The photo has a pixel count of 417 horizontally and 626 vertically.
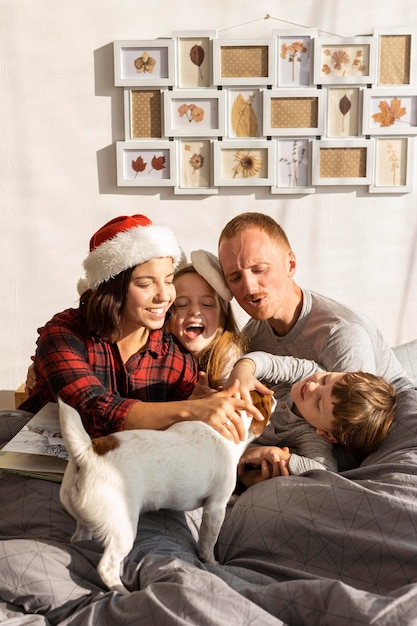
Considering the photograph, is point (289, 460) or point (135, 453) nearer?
point (135, 453)

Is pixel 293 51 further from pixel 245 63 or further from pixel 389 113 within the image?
pixel 389 113

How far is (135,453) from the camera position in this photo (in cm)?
141

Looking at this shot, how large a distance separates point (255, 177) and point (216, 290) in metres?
1.21

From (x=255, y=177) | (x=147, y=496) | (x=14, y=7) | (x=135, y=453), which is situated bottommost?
(x=147, y=496)

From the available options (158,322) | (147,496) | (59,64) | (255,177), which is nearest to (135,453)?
(147,496)

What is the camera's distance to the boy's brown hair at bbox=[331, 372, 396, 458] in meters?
1.79

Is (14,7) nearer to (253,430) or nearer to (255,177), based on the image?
(255,177)

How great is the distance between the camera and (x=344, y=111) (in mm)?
3152

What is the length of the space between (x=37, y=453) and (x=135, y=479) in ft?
1.46

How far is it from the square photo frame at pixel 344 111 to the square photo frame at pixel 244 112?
32 cm

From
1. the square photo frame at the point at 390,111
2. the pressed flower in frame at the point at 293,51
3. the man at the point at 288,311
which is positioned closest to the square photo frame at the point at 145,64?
the pressed flower in frame at the point at 293,51

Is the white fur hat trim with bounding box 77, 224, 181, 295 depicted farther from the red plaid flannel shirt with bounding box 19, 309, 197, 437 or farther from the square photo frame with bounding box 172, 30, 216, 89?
the square photo frame with bounding box 172, 30, 216, 89

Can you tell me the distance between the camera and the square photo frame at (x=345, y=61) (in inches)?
121

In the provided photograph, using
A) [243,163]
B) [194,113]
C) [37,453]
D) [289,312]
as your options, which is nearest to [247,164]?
[243,163]
